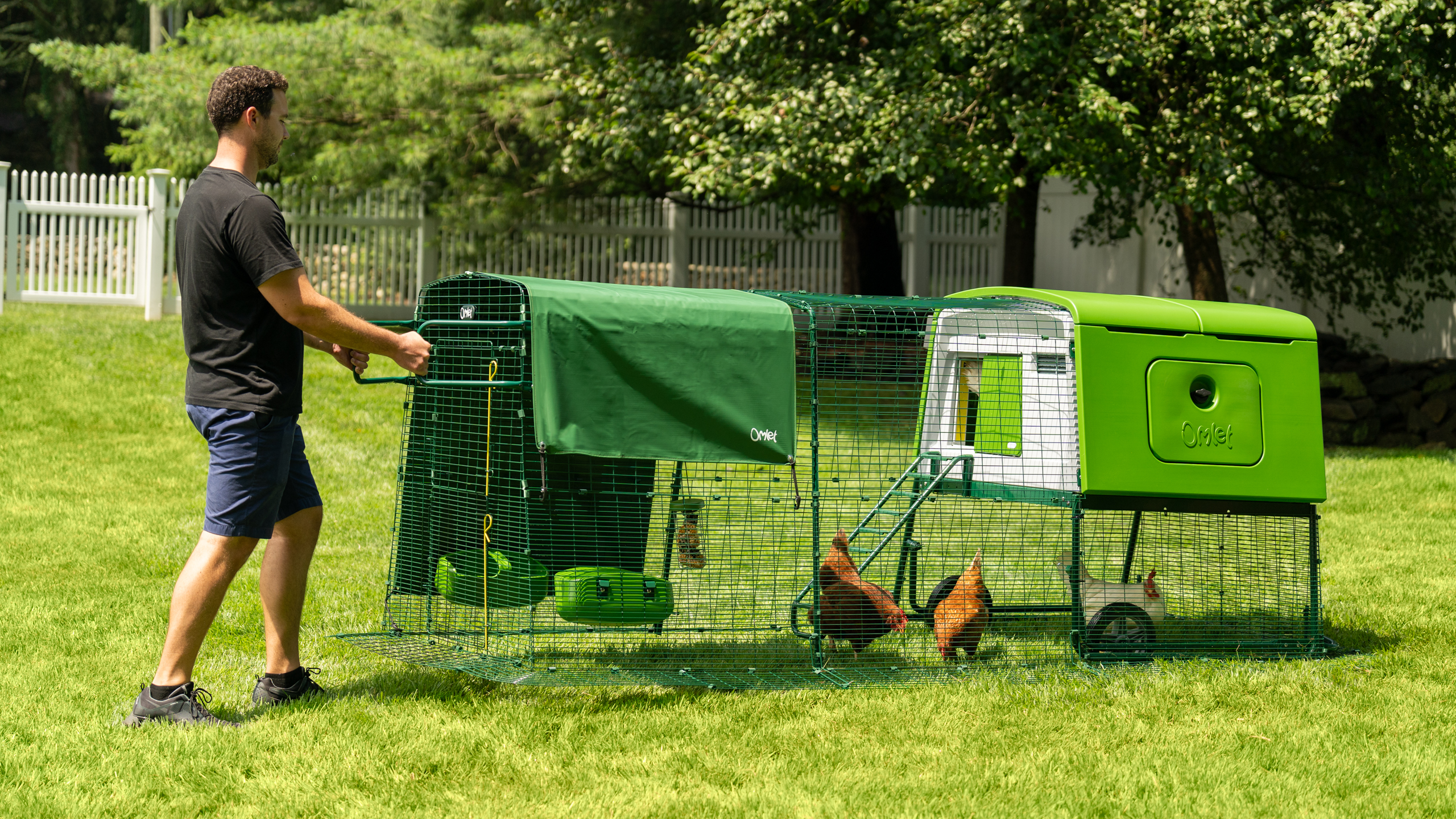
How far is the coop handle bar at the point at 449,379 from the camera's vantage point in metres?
4.47

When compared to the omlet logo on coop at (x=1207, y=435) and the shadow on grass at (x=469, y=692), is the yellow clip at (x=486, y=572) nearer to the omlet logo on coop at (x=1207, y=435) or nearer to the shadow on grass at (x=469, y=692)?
the shadow on grass at (x=469, y=692)

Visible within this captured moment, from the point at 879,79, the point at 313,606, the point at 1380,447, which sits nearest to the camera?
the point at 313,606

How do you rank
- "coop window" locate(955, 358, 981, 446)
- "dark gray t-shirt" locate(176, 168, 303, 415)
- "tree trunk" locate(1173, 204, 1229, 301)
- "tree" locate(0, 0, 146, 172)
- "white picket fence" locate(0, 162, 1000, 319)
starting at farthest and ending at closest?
"tree" locate(0, 0, 146, 172), "white picket fence" locate(0, 162, 1000, 319), "tree trunk" locate(1173, 204, 1229, 301), "coop window" locate(955, 358, 981, 446), "dark gray t-shirt" locate(176, 168, 303, 415)

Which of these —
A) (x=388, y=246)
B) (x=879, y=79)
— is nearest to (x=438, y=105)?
(x=388, y=246)

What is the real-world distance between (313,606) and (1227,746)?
3869 millimetres

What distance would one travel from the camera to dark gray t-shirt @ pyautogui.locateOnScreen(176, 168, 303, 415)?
410 cm

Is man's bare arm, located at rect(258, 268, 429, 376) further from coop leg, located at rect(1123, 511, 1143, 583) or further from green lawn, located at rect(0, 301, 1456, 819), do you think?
coop leg, located at rect(1123, 511, 1143, 583)

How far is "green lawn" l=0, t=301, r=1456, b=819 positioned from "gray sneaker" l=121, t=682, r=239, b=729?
0.18ft

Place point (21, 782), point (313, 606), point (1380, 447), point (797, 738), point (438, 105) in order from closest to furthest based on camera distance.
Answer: point (21, 782) → point (797, 738) → point (313, 606) → point (1380, 447) → point (438, 105)

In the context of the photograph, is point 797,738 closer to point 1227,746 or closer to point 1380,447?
point 1227,746

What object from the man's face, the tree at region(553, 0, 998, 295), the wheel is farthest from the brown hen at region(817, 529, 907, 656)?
the tree at region(553, 0, 998, 295)

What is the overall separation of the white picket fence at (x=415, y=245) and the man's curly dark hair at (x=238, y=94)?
10.7m

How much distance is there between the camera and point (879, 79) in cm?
1114

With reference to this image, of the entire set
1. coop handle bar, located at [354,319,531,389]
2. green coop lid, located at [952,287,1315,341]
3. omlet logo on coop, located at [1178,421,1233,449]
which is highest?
green coop lid, located at [952,287,1315,341]
